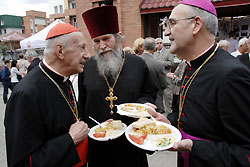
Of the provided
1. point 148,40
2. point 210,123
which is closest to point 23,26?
point 148,40

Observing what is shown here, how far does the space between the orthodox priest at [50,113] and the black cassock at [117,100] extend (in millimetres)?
480

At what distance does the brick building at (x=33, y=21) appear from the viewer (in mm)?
47806

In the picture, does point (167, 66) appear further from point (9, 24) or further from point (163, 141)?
point (9, 24)

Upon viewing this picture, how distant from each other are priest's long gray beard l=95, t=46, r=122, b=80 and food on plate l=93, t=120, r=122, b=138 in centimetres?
68

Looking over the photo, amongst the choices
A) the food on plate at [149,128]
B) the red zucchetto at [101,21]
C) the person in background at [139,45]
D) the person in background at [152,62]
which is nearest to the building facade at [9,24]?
the person in background at [139,45]

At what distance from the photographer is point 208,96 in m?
1.34

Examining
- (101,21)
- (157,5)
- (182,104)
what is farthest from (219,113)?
(157,5)

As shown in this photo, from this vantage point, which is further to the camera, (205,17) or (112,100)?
(112,100)

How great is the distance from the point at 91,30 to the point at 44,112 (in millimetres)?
1340

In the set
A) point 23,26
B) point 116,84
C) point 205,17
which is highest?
point 23,26

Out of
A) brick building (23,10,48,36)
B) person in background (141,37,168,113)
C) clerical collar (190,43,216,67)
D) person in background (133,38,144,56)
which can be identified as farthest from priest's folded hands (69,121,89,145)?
brick building (23,10,48,36)

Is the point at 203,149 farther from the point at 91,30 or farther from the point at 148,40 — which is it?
the point at 148,40

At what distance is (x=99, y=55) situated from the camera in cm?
246

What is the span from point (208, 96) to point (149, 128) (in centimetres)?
57
